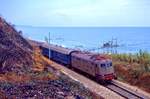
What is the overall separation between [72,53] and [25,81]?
25.0 metres

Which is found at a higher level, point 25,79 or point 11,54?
point 11,54

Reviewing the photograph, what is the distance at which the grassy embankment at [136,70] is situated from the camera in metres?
35.1

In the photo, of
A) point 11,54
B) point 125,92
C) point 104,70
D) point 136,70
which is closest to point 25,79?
point 11,54

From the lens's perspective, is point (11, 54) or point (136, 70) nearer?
point (11, 54)

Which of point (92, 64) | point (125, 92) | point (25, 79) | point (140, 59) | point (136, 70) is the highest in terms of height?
point (25, 79)

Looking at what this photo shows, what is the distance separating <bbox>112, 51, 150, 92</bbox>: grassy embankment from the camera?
115 ft

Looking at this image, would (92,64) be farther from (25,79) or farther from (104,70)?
(25,79)

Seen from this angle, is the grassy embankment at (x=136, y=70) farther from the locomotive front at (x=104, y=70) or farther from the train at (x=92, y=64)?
the locomotive front at (x=104, y=70)

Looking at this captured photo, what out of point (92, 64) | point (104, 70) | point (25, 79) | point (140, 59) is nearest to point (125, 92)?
point (104, 70)

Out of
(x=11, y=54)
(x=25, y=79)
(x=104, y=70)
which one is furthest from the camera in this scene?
(x=104, y=70)

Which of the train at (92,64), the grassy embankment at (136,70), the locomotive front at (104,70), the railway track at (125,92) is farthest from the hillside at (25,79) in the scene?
the grassy embankment at (136,70)

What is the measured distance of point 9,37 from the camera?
24078 millimetres

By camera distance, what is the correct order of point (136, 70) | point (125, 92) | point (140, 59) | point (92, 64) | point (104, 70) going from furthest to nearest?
point (140, 59) → point (136, 70) → point (92, 64) → point (104, 70) → point (125, 92)

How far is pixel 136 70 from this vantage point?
121 ft
